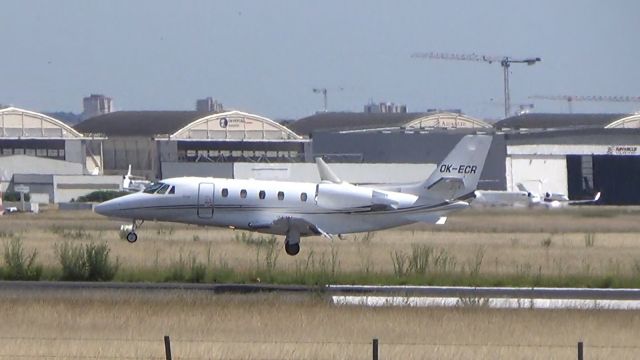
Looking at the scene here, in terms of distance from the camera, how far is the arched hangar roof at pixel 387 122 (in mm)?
123500

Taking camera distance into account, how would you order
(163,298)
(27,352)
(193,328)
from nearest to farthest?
(27,352) < (193,328) < (163,298)

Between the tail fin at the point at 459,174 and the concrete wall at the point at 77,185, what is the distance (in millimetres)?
53368

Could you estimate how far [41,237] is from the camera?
4491 cm

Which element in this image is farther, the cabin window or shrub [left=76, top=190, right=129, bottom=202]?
shrub [left=76, top=190, right=129, bottom=202]

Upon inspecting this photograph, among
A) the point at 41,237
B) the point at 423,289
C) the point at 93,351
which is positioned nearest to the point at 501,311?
the point at 423,289

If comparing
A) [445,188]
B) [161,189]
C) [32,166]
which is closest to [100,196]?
[32,166]

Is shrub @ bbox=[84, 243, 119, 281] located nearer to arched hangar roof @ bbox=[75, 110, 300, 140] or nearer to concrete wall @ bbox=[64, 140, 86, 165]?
arched hangar roof @ bbox=[75, 110, 300, 140]

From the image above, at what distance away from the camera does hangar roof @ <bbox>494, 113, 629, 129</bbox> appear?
12756cm

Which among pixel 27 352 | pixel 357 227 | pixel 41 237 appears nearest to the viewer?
pixel 27 352

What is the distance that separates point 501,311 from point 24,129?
97.8 meters

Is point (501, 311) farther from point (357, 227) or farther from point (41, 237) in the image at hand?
point (41, 237)

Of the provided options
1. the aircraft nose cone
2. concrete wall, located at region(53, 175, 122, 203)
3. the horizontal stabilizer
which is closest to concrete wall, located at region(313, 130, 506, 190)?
concrete wall, located at region(53, 175, 122, 203)

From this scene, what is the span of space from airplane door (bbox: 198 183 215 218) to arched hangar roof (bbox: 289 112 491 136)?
77355 millimetres

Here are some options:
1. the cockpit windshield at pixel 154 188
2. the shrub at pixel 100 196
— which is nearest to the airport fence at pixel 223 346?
the cockpit windshield at pixel 154 188
